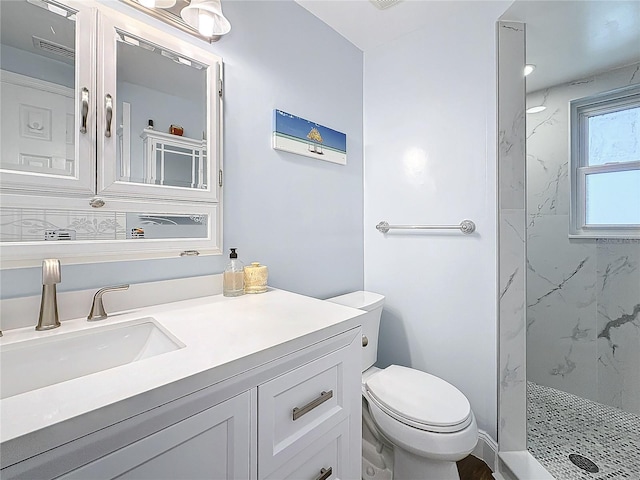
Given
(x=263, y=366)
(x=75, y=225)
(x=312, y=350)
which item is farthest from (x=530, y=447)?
(x=75, y=225)

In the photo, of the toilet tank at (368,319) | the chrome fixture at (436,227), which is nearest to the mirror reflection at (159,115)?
the toilet tank at (368,319)

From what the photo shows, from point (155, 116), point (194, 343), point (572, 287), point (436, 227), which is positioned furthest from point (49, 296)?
point (572, 287)

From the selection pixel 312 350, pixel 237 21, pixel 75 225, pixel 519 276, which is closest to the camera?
pixel 312 350

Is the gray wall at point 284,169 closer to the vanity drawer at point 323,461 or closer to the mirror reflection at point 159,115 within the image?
the mirror reflection at point 159,115

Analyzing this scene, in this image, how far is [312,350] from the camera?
76 centimetres

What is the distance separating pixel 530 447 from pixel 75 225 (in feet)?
7.21

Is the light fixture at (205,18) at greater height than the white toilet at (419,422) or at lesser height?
greater

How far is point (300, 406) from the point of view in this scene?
0.74 metres

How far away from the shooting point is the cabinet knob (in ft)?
3.03

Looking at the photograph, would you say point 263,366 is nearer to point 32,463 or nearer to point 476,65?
point 32,463

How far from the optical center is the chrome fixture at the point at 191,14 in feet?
3.42

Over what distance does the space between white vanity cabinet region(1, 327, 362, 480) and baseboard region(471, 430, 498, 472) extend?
37.1 inches

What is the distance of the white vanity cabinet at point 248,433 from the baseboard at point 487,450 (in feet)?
3.10

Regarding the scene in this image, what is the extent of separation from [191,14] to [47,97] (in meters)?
0.57
